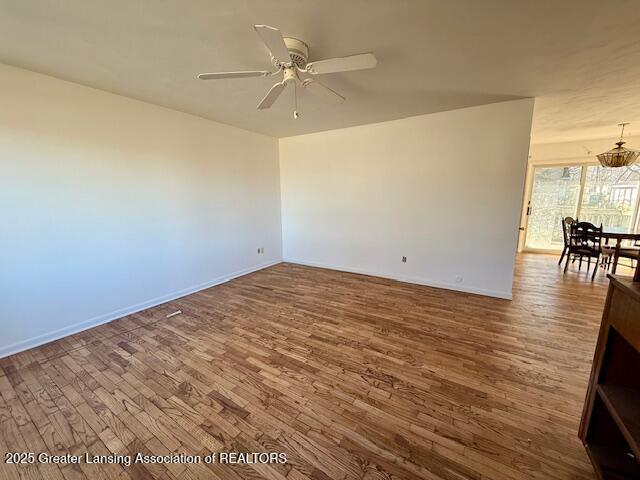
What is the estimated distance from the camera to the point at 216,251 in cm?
412

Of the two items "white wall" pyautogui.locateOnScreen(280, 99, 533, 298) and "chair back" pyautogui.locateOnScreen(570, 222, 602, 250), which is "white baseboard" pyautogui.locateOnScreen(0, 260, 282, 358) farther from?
"chair back" pyautogui.locateOnScreen(570, 222, 602, 250)

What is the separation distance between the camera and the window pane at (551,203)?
5609 millimetres

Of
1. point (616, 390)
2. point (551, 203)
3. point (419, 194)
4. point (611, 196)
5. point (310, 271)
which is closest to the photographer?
point (616, 390)

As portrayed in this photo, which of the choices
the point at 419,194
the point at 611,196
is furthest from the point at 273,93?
the point at 611,196

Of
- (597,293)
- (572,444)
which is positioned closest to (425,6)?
(572,444)

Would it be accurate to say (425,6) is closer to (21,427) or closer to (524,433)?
(524,433)

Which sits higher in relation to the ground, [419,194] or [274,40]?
[274,40]

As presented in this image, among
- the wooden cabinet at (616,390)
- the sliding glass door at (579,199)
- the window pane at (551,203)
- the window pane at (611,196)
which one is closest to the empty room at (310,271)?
the wooden cabinet at (616,390)

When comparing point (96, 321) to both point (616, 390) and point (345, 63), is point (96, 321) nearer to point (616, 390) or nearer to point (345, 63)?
point (345, 63)

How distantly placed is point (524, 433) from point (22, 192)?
4309 millimetres

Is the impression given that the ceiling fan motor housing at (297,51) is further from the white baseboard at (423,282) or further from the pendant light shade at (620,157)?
the pendant light shade at (620,157)

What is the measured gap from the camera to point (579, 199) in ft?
18.1

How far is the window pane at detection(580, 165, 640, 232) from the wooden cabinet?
5.62m

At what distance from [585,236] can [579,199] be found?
1811 mm
